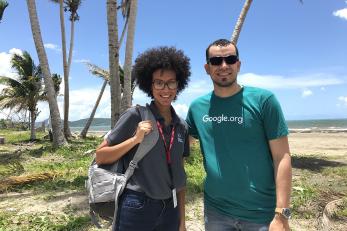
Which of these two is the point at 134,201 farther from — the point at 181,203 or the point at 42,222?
the point at 42,222

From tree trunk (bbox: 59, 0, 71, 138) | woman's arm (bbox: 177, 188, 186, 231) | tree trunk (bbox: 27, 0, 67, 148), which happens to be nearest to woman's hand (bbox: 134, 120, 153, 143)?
woman's arm (bbox: 177, 188, 186, 231)

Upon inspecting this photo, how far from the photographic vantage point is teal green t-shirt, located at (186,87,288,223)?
272 centimetres

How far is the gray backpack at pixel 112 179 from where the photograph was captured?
2.69 meters

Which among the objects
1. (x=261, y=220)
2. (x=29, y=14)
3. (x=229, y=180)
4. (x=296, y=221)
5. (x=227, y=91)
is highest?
(x=29, y=14)

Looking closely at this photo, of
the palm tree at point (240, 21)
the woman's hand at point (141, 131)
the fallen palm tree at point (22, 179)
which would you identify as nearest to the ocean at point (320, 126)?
the palm tree at point (240, 21)

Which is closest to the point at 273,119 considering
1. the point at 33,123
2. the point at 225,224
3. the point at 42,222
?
the point at 225,224

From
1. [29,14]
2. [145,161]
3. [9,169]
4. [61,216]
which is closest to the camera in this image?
[145,161]

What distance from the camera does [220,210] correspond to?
2.88m

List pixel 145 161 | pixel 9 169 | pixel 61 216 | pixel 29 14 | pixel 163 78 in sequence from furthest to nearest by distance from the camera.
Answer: pixel 29 14
pixel 9 169
pixel 61 216
pixel 163 78
pixel 145 161

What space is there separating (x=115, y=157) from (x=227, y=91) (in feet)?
2.99

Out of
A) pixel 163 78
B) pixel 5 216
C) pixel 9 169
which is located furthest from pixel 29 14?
pixel 163 78

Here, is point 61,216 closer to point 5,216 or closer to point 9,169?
point 5,216

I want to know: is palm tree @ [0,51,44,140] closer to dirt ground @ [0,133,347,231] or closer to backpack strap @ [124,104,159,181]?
dirt ground @ [0,133,347,231]

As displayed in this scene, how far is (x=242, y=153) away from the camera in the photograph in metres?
2.77
